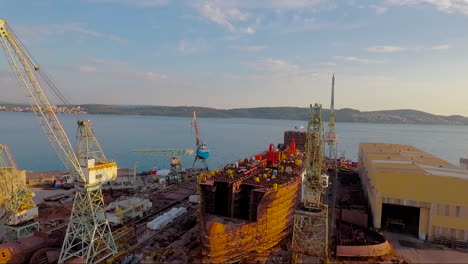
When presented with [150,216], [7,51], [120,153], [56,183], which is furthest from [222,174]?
[120,153]

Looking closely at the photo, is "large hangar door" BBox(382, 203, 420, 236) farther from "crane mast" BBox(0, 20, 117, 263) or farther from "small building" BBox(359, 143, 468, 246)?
"crane mast" BBox(0, 20, 117, 263)

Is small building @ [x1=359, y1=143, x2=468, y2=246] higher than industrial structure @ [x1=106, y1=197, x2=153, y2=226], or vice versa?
small building @ [x1=359, y1=143, x2=468, y2=246]

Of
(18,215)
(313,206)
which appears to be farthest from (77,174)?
(313,206)

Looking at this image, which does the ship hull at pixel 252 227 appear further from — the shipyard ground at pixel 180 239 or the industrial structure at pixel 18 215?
the industrial structure at pixel 18 215

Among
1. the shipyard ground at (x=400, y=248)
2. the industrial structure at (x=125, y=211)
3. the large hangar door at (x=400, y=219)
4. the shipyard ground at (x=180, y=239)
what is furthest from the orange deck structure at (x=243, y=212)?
the large hangar door at (x=400, y=219)

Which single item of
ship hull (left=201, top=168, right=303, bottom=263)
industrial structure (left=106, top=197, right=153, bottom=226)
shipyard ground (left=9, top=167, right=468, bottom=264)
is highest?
ship hull (left=201, top=168, right=303, bottom=263)

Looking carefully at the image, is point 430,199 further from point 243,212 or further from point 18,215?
point 18,215

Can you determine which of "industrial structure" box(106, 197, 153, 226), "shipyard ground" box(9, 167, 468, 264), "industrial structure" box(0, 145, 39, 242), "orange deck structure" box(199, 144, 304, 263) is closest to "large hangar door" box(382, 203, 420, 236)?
"shipyard ground" box(9, 167, 468, 264)

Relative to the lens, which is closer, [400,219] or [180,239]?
[180,239]
